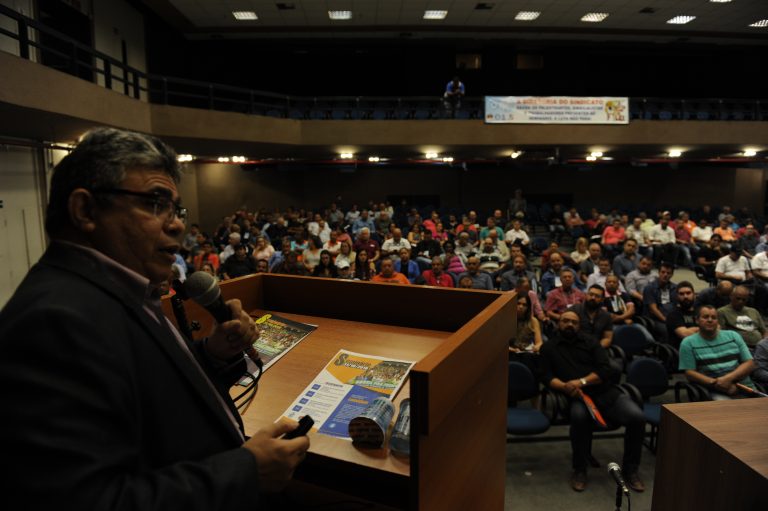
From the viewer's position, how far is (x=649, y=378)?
3.65 metres

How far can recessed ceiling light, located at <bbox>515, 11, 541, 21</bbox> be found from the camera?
1205 cm

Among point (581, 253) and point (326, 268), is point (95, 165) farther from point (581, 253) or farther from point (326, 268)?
point (581, 253)

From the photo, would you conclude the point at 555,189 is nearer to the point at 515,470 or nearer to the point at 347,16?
the point at 347,16

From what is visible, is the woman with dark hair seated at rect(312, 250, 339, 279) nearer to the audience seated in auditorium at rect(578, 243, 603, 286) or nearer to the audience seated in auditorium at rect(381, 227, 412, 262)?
the audience seated in auditorium at rect(381, 227, 412, 262)

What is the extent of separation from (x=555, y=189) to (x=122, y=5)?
14.3 metres

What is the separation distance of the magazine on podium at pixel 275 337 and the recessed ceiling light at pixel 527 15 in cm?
1265

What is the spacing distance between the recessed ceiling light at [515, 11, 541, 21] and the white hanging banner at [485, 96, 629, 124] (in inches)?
103

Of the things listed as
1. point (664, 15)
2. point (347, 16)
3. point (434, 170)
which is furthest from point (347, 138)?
point (664, 15)

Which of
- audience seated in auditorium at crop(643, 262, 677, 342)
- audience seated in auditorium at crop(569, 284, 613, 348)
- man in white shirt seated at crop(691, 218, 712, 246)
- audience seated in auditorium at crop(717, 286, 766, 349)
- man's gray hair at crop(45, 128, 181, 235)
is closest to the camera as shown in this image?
man's gray hair at crop(45, 128, 181, 235)

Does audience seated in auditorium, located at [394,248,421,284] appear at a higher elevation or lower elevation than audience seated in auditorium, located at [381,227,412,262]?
lower

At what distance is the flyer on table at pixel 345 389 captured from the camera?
49.9 inches

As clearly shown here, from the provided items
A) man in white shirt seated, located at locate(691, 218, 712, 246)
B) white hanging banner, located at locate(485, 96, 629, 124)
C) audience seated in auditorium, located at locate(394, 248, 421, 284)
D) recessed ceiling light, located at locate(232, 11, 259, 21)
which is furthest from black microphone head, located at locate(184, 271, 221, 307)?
recessed ceiling light, located at locate(232, 11, 259, 21)

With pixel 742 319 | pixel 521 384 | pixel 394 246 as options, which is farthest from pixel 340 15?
pixel 521 384

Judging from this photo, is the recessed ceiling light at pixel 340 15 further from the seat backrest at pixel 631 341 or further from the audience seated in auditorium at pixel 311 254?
the seat backrest at pixel 631 341
